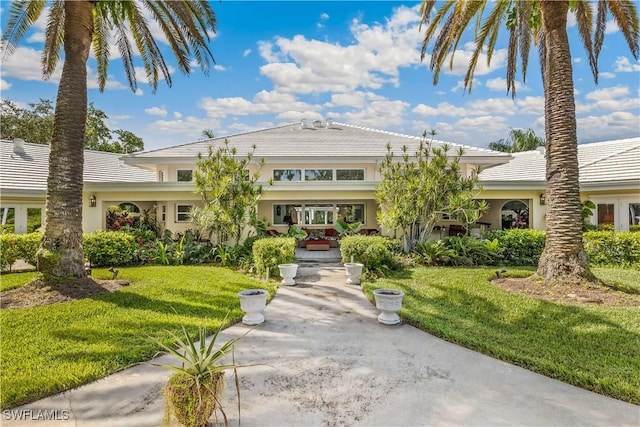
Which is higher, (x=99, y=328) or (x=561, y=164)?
(x=561, y=164)

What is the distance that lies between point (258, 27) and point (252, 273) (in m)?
9.69

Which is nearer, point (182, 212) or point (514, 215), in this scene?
point (182, 212)

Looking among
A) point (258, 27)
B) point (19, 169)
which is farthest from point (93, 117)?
point (258, 27)

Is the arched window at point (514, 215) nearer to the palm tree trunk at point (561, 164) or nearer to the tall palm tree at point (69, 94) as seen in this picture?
the palm tree trunk at point (561, 164)

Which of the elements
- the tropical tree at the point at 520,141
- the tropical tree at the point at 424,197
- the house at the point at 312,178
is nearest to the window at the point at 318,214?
the house at the point at 312,178

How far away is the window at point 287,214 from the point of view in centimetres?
1814

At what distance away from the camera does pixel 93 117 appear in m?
37.6

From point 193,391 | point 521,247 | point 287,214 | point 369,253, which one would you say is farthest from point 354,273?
point 287,214

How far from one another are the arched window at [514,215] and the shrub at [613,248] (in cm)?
627

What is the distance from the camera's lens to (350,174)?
1708 cm

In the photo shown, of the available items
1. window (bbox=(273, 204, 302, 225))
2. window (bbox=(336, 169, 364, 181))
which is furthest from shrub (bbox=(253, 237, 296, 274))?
window (bbox=(273, 204, 302, 225))

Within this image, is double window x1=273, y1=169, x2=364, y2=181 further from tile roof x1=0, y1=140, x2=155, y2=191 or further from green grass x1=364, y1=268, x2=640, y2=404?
tile roof x1=0, y1=140, x2=155, y2=191

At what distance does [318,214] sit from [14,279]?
42.3 ft

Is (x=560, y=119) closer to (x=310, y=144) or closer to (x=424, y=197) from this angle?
(x=424, y=197)
